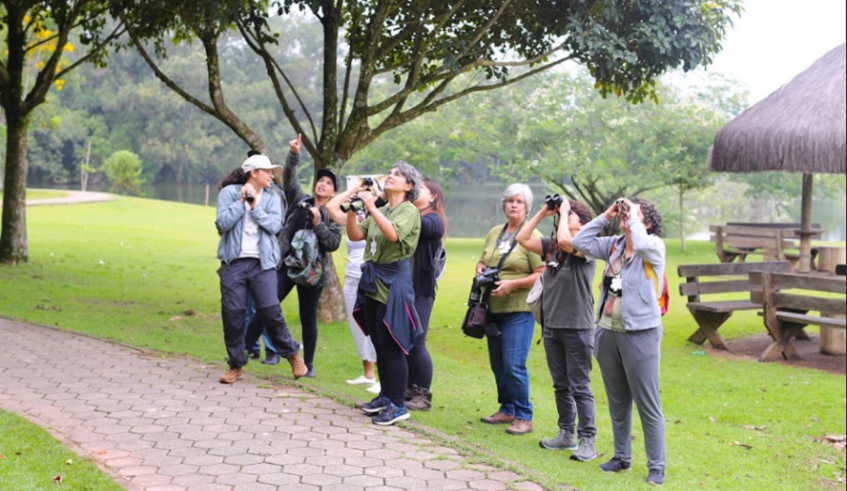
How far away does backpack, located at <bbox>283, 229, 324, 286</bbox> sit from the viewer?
774 centimetres

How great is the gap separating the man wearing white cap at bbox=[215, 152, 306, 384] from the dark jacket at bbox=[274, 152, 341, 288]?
1.70 feet

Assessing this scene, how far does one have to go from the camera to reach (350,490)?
504cm

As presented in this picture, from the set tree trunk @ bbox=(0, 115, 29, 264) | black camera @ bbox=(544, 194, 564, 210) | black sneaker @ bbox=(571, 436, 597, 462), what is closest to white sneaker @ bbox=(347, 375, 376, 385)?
black sneaker @ bbox=(571, 436, 597, 462)

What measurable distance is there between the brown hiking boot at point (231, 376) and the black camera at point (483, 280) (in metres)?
2.03

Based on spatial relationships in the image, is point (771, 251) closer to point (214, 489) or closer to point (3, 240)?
point (3, 240)

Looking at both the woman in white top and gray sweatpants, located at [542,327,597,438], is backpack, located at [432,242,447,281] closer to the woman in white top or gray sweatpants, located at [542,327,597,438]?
the woman in white top

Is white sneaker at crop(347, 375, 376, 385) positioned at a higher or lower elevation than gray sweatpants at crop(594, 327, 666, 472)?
lower

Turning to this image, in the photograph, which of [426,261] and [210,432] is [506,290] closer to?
[426,261]

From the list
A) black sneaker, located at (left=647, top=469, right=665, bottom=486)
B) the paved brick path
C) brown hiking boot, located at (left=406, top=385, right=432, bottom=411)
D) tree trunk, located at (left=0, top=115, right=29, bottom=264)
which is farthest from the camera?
tree trunk, located at (left=0, top=115, right=29, bottom=264)

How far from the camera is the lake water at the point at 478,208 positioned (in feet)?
138

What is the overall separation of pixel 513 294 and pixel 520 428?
0.95 metres

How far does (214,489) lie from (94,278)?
11017mm

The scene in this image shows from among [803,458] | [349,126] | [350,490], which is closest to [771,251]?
[349,126]

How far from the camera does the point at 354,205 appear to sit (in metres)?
6.38
